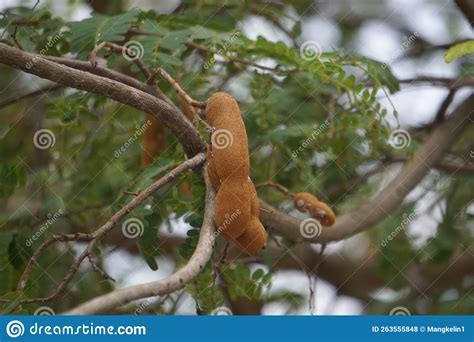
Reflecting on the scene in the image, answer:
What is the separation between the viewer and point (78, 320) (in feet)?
6.27

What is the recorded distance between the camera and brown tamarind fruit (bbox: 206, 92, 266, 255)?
1964 mm

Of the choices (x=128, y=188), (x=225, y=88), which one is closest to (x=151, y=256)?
(x=128, y=188)

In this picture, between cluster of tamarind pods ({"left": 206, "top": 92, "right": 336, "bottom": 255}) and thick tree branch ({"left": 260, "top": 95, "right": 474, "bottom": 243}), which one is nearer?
cluster of tamarind pods ({"left": 206, "top": 92, "right": 336, "bottom": 255})

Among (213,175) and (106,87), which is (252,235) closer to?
(213,175)

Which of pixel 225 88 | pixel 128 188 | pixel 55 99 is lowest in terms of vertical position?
pixel 128 188

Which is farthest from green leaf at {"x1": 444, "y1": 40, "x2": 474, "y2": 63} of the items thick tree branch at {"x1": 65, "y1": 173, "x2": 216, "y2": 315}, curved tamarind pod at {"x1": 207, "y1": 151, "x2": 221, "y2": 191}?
thick tree branch at {"x1": 65, "y1": 173, "x2": 216, "y2": 315}

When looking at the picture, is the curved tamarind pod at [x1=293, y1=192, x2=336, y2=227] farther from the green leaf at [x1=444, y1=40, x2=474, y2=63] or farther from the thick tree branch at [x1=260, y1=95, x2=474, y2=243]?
the green leaf at [x1=444, y1=40, x2=474, y2=63]

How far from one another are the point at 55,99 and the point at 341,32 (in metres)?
1.59

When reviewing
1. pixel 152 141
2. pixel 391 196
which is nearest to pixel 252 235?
pixel 152 141

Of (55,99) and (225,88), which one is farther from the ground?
(225,88)

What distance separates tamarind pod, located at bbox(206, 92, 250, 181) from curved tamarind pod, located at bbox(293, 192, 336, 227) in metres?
0.56

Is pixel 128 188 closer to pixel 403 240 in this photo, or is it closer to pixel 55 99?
pixel 55 99

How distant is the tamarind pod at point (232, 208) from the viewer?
1956mm

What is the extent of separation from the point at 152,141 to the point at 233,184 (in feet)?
2.98
